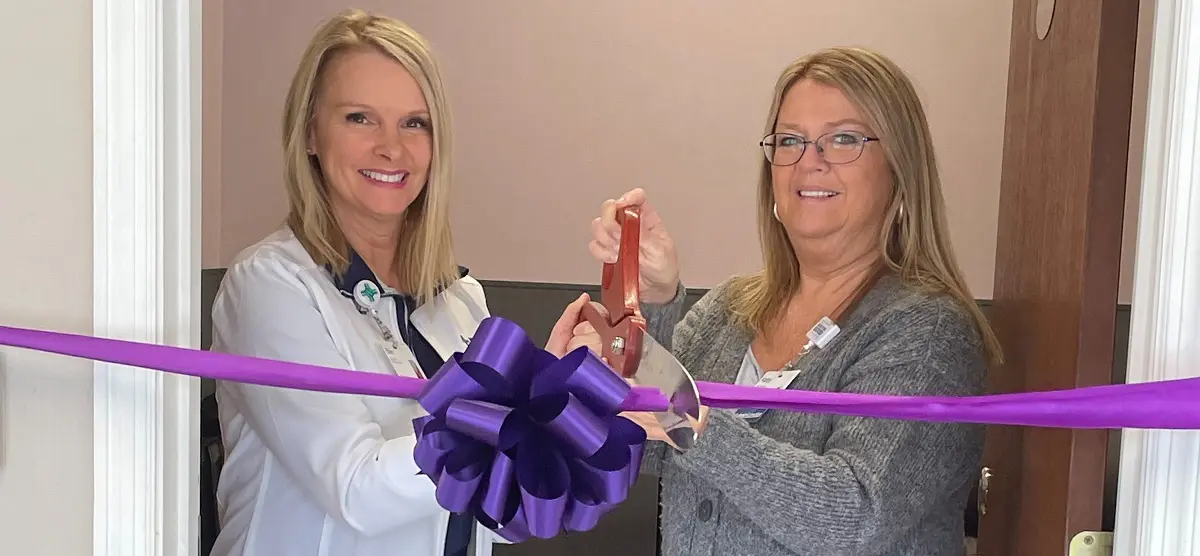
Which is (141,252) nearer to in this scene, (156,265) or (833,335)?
(156,265)

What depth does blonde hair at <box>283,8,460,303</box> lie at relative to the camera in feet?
4.36

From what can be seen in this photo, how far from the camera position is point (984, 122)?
105 inches

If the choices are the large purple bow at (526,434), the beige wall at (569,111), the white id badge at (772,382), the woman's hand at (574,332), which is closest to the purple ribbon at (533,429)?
the large purple bow at (526,434)

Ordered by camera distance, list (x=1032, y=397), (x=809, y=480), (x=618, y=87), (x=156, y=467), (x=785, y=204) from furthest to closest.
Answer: (x=618, y=87) < (x=785, y=204) < (x=809, y=480) < (x=156, y=467) < (x=1032, y=397)

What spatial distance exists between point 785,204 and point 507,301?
65.2 inches

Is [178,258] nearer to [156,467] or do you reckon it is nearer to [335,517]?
[156,467]

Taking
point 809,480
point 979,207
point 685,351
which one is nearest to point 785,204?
point 685,351

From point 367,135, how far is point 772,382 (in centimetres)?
67

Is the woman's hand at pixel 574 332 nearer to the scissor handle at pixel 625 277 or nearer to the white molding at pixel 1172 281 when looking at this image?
the scissor handle at pixel 625 277

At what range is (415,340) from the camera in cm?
141

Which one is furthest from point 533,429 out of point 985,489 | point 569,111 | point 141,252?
point 569,111

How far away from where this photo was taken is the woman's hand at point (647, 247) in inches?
43.5

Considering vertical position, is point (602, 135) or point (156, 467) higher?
point (602, 135)

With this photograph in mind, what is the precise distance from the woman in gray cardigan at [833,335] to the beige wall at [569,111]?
4.43ft
